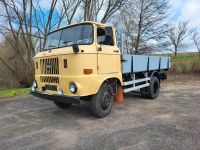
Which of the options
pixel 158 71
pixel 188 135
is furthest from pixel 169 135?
pixel 158 71

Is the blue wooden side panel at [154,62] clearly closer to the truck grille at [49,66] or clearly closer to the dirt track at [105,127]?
the dirt track at [105,127]

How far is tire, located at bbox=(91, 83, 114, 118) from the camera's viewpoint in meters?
5.34

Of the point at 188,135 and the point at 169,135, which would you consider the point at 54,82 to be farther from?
the point at 188,135

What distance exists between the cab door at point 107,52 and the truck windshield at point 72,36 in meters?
0.32

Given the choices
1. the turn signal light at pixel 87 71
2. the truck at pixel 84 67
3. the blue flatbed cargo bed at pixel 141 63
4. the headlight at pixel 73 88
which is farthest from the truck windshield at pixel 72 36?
the blue flatbed cargo bed at pixel 141 63

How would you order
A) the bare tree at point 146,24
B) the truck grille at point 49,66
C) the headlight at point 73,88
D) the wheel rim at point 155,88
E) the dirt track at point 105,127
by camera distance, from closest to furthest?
the dirt track at point 105,127, the headlight at point 73,88, the truck grille at point 49,66, the wheel rim at point 155,88, the bare tree at point 146,24

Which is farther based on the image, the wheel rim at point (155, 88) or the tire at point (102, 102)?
the wheel rim at point (155, 88)

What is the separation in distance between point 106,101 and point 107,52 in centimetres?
133

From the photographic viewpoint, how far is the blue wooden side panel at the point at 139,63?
6.74m

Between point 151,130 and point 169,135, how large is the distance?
434mm

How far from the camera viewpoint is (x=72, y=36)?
5527mm

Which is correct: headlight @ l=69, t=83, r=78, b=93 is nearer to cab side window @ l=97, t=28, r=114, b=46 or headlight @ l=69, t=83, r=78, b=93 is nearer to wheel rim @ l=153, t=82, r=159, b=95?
cab side window @ l=97, t=28, r=114, b=46

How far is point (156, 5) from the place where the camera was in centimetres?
2278

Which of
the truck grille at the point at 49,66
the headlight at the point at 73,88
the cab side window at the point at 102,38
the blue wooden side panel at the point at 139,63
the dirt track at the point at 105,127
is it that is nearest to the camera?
the dirt track at the point at 105,127
